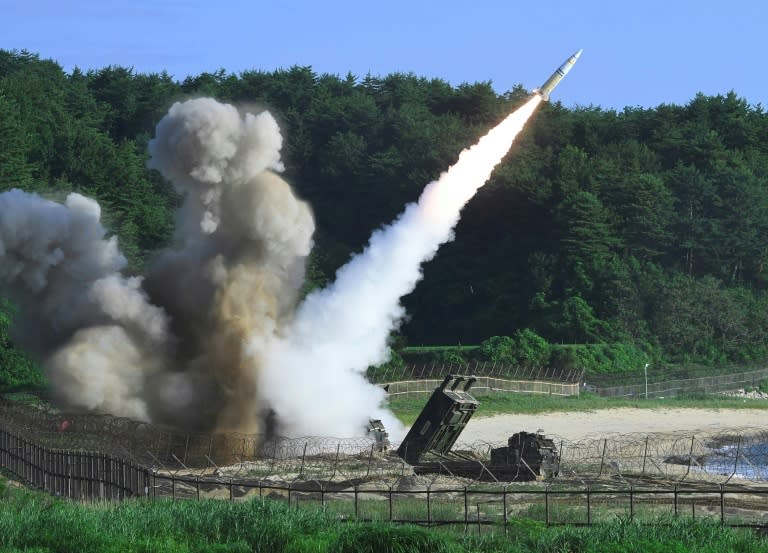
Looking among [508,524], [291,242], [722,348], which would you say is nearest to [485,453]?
[291,242]

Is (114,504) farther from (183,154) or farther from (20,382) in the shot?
(20,382)

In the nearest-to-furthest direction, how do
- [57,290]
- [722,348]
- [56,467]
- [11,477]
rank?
[56,467], [11,477], [57,290], [722,348]

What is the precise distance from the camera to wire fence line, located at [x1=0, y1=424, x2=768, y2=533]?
32969 millimetres

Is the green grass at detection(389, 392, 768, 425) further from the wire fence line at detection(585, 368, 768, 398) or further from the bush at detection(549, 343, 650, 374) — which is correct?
the bush at detection(549, 343, 650, 374)

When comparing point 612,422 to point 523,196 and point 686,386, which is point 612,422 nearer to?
point 686,386

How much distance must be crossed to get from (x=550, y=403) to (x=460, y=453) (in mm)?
22378

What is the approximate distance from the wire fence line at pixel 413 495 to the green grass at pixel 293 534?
1067mm

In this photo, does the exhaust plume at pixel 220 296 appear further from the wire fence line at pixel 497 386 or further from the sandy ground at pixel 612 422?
the wire fence line at pixel 497 386

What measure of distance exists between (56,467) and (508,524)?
46.2 feet

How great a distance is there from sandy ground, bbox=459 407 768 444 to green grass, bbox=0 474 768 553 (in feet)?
81.7

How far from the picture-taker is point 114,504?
34312mm

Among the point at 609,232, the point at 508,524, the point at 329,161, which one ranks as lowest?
the point at 508,524

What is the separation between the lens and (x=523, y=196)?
96438 mm

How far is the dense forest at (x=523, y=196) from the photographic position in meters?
88.2
